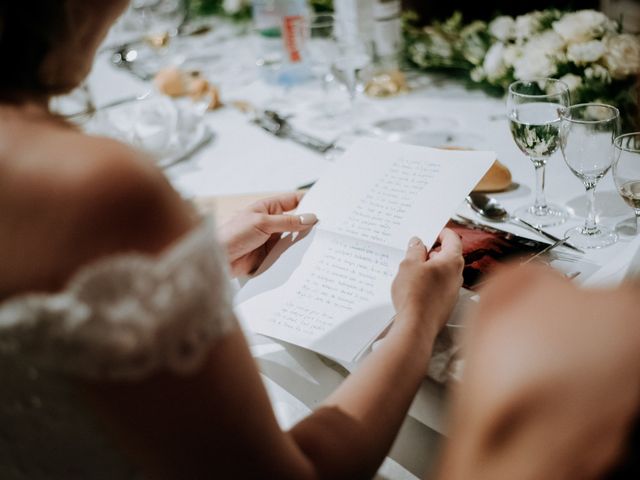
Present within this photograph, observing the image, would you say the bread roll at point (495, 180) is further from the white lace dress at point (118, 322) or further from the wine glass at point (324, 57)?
the white lace dress at point (118, 322)

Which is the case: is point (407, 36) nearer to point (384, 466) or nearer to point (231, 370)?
point (384, 466)

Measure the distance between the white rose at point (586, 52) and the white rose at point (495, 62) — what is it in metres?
0.21

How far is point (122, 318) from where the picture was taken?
48cm

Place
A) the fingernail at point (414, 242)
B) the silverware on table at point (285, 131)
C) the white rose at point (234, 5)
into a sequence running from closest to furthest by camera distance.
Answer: the fingernail at point (414, 242) < the silverware on table at point (285, 131) < the white rose at point (234, 5)

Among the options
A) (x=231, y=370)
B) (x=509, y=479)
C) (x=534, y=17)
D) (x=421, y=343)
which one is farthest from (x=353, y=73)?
(x=509, y=479)

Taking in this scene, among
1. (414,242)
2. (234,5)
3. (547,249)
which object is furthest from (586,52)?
(234,5)

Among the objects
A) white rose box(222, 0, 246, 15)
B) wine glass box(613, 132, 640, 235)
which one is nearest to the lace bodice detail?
wine glass box(613, 132, 640, 235)

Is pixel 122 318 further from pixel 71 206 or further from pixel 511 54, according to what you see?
pixel 511 54

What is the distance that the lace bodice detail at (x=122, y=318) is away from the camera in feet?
1.54

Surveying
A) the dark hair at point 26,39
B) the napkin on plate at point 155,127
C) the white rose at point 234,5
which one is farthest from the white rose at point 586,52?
the white rose at point 234,5

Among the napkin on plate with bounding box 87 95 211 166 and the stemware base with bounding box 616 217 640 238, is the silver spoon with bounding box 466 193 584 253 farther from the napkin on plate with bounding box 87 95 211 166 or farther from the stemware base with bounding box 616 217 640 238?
the napkin on plate with bounding box 87 95 211 166

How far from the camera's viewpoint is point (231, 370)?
0.52 meters

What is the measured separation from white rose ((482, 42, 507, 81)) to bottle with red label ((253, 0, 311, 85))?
0.53 metres

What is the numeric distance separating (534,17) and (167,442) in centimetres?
135
